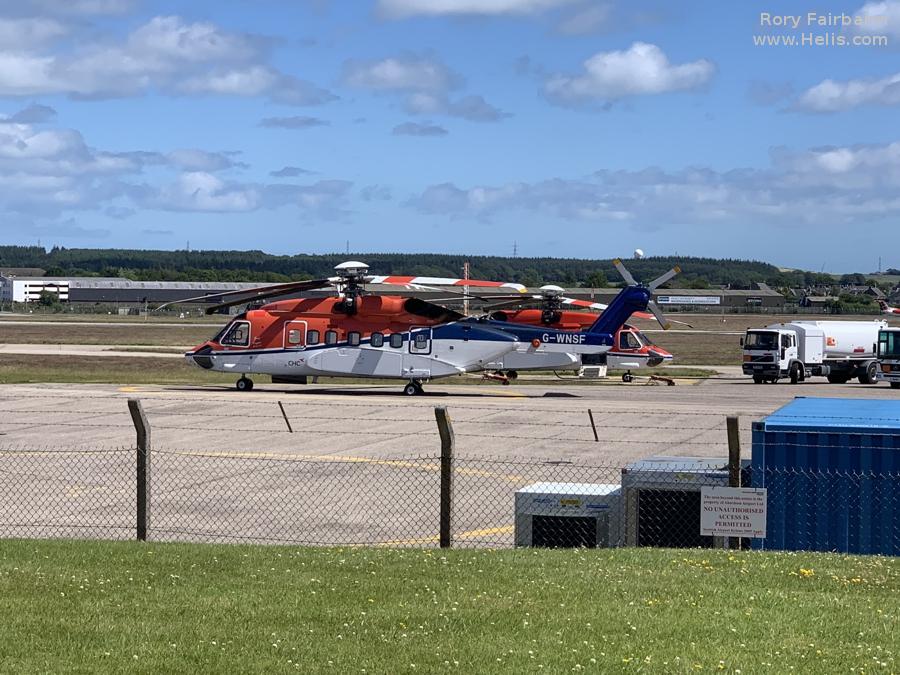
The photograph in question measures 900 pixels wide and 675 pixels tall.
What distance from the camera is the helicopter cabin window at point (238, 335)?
40531 mm

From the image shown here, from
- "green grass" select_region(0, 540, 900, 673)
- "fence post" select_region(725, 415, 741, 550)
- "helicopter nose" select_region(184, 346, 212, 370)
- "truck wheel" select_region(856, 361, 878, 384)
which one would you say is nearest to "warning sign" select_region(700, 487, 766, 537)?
"green grass" select_region(0, 540, 900, 673)

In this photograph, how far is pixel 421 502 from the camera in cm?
1847

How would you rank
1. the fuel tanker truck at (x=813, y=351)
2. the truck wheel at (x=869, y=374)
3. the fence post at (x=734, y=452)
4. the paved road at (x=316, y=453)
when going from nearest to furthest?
1. the fence post at (x=734, y=452)
2. the paved road at (x=316, y=453)
3. the fuel tanker truck at (x=813, y=351)
4. the truck wheel at (x=869, y=374)

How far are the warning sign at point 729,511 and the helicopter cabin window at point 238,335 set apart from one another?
30.1 m

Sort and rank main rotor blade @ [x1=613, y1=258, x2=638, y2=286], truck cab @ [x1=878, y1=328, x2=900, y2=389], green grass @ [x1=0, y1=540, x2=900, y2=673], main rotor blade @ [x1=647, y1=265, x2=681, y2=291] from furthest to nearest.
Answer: truck cab @ [x1=878, y1=328, x2=900, y2=389], main rotor blade @ [x1=613, y1=258, x2=638, y2=286], main rotor blade @ [x1=647, y1=265, x2=681, y2=291], green grass @ [x1=0, y1=540, x2=900, y2=673]

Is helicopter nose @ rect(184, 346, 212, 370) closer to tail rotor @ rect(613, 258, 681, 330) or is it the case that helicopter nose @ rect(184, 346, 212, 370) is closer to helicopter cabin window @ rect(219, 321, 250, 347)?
helicopter cabin window @ rect(219, 321, 250, 347)

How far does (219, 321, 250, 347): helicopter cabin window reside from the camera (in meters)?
40.5

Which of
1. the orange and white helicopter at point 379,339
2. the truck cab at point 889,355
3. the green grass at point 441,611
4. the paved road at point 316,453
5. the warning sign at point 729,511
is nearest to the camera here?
the green grass at point 441,611

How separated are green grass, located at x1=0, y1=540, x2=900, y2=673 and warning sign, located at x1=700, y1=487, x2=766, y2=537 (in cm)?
25

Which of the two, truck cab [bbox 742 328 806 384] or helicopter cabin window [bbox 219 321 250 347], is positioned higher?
helicopter cabin window [bbox 219 321 250 347]

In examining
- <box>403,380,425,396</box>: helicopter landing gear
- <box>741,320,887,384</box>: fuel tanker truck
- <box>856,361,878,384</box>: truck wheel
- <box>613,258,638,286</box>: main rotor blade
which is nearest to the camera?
<box>403,380,425,396</box>: helicopter landing gear

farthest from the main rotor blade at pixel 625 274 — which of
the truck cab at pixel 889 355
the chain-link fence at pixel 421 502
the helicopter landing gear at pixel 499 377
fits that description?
the chain-link fence at pixel 421 502

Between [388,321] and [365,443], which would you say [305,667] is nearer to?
[365,443]

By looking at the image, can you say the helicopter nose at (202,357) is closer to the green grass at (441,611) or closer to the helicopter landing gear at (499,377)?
the helicopter landing gear at (499,377)
